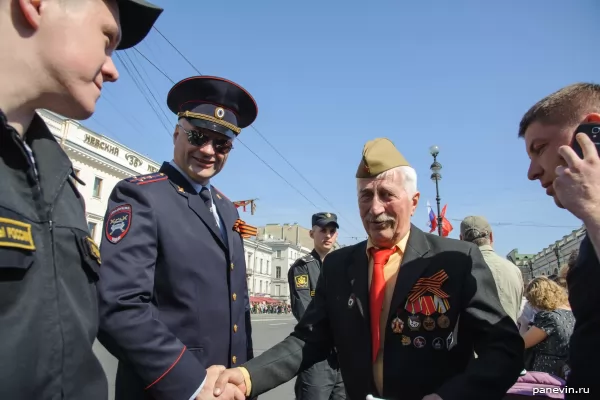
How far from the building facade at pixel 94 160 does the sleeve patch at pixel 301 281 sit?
2720 centimetres

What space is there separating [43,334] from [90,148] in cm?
3581

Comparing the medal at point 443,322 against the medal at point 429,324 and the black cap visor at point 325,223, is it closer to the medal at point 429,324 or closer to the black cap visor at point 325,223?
the medal at point 429,324

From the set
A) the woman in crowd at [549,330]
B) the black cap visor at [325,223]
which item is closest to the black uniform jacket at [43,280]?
the woman in crowd at [549,330]

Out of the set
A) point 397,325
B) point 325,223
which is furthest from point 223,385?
point 325,223

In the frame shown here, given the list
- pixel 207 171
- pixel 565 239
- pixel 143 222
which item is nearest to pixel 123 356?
pixel 143 222

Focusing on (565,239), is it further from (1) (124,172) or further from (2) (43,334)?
(2) (43,334)

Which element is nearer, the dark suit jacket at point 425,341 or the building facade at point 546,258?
the dark suit jacket at point 425,341

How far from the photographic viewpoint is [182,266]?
2014 mm

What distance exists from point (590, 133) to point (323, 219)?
4.62 m

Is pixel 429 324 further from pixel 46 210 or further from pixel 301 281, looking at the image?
pixel 301 281

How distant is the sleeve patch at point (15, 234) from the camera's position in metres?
0.96

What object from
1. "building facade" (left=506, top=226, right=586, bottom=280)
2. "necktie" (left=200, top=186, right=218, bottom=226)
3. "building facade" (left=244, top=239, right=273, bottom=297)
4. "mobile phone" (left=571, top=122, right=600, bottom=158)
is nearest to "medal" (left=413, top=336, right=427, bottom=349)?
"mobile phone" (left=571, top=122, right=600, bottom=158)

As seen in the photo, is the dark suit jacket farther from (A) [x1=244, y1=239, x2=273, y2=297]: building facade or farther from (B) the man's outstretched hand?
(A) [x1=244, y1=239, x2=273, y2=297]: building facade

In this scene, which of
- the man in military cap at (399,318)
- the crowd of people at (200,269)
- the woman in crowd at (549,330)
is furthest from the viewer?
the woman in crowd at (549,330)
